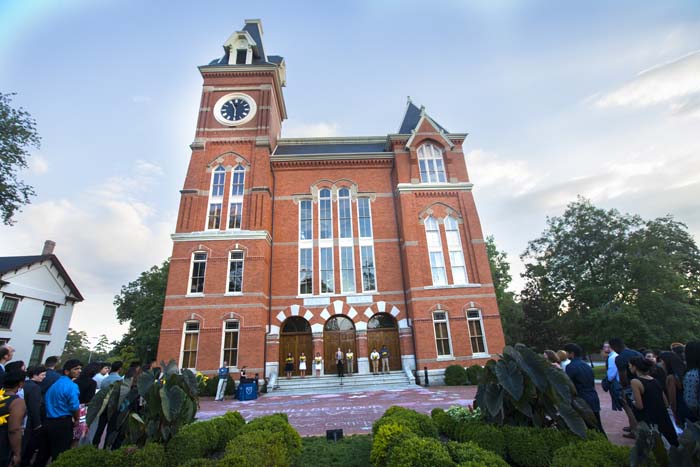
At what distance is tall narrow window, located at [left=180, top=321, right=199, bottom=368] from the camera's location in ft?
60.0

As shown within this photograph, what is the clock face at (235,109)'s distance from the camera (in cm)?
2386

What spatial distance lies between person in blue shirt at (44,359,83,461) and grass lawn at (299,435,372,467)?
4.09 m

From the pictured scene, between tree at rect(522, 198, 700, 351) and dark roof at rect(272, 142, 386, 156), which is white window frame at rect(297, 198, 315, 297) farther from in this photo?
tree at rect(522, 198, 700, 351)

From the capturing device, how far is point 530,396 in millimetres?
5203

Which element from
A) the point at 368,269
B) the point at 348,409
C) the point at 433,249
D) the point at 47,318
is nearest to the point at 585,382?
the point at 348,409

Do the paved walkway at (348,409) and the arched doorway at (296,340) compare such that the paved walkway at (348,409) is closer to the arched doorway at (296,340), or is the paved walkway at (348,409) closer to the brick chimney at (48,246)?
the arched doorway at (296,340)

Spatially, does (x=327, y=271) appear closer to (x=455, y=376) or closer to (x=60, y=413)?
(x=455, y=376)

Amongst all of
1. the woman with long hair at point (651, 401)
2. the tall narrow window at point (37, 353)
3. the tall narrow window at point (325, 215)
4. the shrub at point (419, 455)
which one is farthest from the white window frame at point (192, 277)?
the woman with long hair at point (651, 401)

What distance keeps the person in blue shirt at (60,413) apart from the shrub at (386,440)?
524cm

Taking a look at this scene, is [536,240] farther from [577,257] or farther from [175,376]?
[175,376]

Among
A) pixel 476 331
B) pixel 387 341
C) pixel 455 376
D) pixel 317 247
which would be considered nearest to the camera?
pixel 455 376

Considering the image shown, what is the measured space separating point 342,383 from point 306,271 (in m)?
7.35

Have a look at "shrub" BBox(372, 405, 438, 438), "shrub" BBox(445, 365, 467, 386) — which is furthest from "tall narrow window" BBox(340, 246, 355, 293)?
"shrub" BBox(372, 405, 438, 438)

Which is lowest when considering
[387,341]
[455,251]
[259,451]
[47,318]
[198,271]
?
[259,451]
